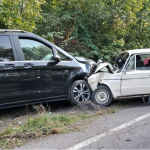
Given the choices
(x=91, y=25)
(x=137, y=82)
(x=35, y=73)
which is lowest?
(x=137, y=82)

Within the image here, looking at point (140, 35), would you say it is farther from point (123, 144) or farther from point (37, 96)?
point (123, 144)

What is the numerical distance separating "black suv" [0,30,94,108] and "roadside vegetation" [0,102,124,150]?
454 millimetres

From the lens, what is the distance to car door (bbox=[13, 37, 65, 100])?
18.3ft

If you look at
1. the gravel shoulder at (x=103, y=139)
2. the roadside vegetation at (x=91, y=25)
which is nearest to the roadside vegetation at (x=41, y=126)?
the gravel shoulder at (x=103, y=139)

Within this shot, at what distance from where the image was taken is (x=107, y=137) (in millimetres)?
4246

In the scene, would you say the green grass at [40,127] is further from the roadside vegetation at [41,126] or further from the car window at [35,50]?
the car window at [35,50]

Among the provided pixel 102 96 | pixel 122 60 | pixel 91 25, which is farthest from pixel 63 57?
pixel 91 25

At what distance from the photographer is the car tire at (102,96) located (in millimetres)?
6457

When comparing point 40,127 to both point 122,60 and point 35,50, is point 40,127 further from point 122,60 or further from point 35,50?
point 122,60

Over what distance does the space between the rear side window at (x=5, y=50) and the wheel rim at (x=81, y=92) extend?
1.88 metres

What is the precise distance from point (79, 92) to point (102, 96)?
2.07 feet

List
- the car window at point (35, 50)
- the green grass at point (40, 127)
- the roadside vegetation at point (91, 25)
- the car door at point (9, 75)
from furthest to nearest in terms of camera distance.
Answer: the roadside vegetation at point (91, 25) → the car window at point (35, 50) → the car door at point (9, 75) → the green grass at point (40, 127)

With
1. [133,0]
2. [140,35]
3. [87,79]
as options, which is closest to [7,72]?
[87,79]

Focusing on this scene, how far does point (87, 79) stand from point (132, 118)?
1.85 metres
